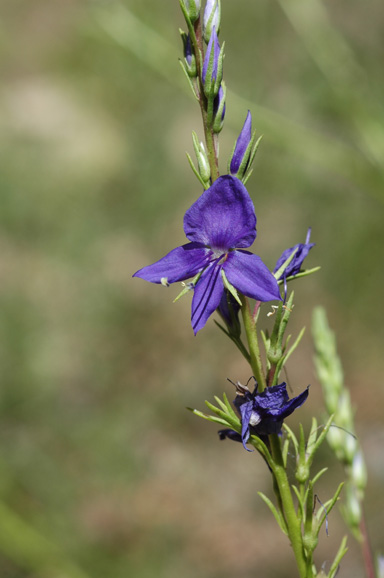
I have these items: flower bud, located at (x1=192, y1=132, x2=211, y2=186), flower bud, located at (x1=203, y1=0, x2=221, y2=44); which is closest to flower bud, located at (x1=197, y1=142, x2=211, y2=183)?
flower bud, located at (x1=192, y1=132, x2=211, y2=186)

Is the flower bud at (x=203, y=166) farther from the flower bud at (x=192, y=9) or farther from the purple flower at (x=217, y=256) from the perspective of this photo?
the flower bud at (x=192, y=9)

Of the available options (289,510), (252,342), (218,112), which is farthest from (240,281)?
(289,510)

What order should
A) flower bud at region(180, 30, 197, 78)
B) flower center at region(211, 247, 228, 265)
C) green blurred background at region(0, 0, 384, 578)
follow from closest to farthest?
1. flower bud at region(180, 30, 197, 78)
2. flower center at region(211, 247, 228, 265)
3. green blurred background at region(0, 0, 384, 578)

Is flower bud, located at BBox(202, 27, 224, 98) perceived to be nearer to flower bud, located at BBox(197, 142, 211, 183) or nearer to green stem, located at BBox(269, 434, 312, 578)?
flower bud, located at BBox(197, 142, 211, 183)

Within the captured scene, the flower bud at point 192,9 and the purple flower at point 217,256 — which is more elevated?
the flower bud at point 192,9

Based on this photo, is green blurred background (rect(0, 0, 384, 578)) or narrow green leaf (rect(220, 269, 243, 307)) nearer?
narrow green leaf (rect(220, 269, 243, 307))

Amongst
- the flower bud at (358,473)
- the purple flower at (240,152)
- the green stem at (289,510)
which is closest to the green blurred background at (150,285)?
the flower bud at (358,473)

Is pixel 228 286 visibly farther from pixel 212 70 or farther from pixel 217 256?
pixel 212 70
